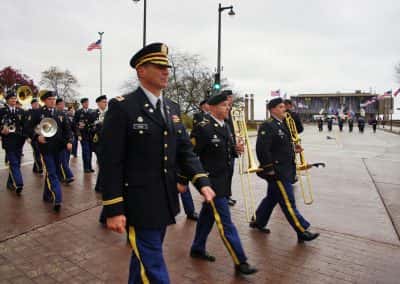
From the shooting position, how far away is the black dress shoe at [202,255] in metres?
3.83

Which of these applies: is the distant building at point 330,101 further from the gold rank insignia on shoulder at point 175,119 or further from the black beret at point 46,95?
the gold rank insignia on shoulder at point 175,119

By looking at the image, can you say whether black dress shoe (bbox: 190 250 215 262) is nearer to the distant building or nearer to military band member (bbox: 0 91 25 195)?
military band member (bbox: 0 91 25 195)

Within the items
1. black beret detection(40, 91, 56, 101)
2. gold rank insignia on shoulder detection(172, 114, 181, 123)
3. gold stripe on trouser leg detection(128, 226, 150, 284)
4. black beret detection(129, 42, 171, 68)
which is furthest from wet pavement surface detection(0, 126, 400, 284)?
black beret detection(129, 42, 171, 68)

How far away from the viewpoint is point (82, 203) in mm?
6137

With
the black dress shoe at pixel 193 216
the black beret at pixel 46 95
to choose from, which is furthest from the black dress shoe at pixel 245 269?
the black beret at pixel 46 95

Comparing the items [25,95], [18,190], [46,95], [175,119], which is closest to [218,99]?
[175,119]

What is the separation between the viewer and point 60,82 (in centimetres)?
5475

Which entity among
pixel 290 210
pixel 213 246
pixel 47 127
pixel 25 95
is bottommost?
pixel 213 246

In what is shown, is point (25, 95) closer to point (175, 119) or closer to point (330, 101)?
point (175, 119)

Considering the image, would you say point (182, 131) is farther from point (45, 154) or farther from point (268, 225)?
point (45, 154)

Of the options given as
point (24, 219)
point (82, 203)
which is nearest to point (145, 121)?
point (24, 219)

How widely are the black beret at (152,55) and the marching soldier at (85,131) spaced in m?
7.37

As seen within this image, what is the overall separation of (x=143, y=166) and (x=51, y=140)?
398cm

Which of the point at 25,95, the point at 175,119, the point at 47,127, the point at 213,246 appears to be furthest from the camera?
the point at 25,95
